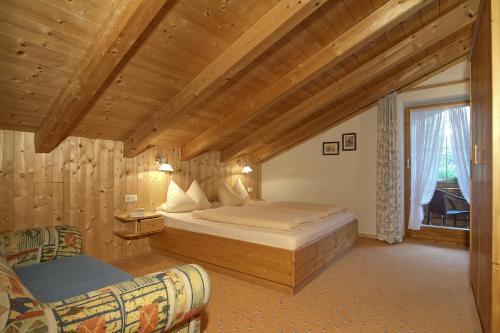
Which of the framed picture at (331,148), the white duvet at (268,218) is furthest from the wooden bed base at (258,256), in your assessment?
the framed picture at (331,148)

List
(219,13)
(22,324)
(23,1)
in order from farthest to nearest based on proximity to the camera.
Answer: (219,13)
(23,1)
(22,324)

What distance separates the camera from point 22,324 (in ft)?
3.00

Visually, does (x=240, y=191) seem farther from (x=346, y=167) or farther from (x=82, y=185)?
(x=82, y=185)

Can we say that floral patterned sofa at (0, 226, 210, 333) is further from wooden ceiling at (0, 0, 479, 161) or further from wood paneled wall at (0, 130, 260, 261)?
wood paneled wall at (0, 130, 260, 261)

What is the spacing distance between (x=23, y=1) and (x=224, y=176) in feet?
14.2

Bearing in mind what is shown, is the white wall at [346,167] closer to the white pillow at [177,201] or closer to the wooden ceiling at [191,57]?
the wooden ceiling at [191,57]

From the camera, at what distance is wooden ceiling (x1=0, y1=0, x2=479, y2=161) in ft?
6.76

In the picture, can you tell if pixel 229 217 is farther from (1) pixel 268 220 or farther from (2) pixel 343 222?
(2) pixel 343 222

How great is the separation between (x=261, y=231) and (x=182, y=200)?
5.63ft

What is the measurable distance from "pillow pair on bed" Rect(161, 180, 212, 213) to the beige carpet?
30.6 inches

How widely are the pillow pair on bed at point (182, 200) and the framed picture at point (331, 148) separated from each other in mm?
2824

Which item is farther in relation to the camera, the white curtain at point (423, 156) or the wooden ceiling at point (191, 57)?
the white curtain at point (423, 156)

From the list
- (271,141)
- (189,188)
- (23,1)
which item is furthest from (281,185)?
(23,1)

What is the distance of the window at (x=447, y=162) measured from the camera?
4766mm
